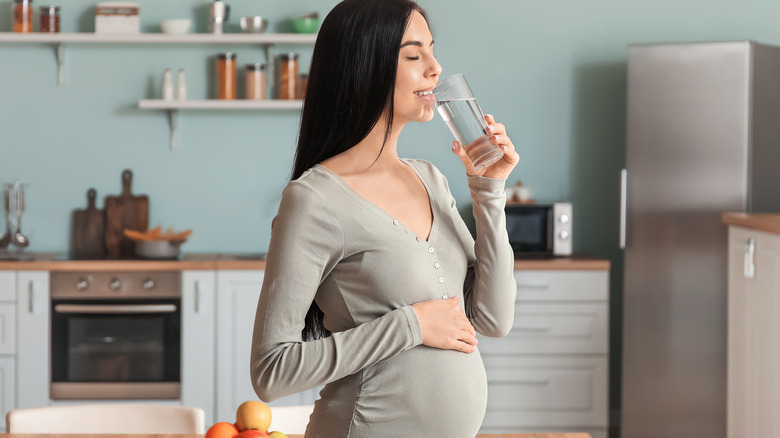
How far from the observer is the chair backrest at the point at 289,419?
1695 mm

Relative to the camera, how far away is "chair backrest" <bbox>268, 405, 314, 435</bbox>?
1.70 m

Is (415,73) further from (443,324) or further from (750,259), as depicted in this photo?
(750,259)

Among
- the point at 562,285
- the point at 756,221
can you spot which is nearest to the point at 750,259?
the point at 756,221

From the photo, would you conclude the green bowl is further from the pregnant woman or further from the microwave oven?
the pregnant woman

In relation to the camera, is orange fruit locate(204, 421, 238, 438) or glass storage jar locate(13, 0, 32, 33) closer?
orange fruit locate(204, 421, 238, 438)

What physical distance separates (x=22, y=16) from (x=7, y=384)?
63.9 inches

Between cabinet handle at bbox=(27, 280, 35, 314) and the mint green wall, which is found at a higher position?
the mint green wall

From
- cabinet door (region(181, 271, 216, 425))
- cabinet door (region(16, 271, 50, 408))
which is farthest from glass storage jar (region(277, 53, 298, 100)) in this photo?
cabinet door (region(16, 271, 50, 408))

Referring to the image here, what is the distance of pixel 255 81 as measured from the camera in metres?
3.67

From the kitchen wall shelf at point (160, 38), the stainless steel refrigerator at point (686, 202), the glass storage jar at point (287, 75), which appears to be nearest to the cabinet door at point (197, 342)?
the glass storage jar at point (287, 75)

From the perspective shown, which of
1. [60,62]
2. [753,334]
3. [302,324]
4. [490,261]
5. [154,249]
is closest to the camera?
[302,324]

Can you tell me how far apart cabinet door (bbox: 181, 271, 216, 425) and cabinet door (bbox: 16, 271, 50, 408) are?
1.80 feet

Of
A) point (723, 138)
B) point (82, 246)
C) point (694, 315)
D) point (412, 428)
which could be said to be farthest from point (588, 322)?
point (412, 428)

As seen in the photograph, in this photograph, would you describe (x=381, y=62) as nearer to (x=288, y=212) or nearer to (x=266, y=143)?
(x=288, y=212)
